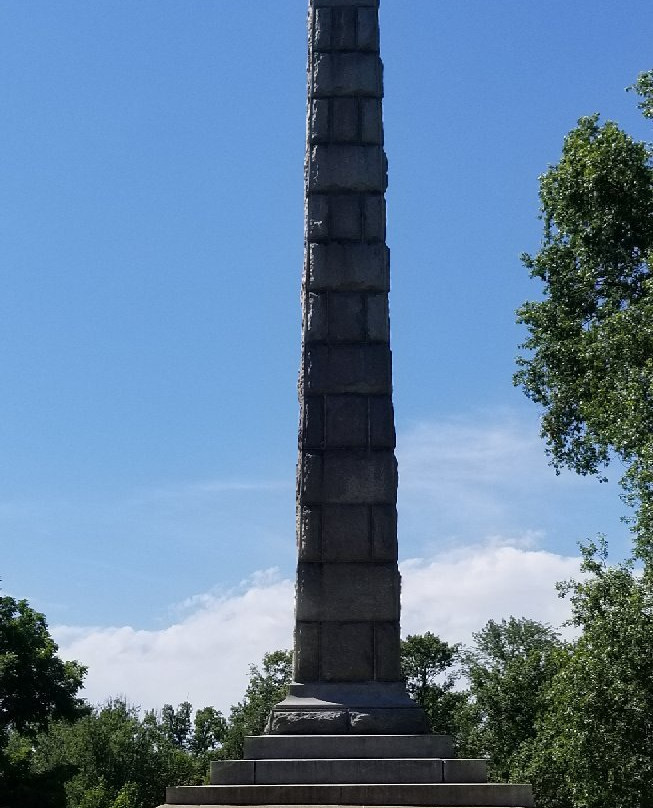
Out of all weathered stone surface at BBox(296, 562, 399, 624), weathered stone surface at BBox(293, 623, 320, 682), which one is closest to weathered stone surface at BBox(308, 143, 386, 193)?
weathered stone surface at BBox(296, 562, 399, 624)

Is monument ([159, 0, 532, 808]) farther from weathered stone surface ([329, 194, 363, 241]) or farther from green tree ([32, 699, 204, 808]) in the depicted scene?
green tree ([32, 699, 204, 808])

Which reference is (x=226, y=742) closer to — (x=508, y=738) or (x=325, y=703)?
(x=508, y=738)

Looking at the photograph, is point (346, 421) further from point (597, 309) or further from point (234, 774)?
point (597, 309)

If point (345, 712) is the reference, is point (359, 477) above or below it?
above

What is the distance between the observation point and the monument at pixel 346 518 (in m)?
8.66

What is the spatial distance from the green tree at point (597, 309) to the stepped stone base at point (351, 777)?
875cm

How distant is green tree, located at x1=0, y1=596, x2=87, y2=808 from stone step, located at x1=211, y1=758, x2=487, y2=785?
17.5m

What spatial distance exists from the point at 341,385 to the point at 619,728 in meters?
11.7

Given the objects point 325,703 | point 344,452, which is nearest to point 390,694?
point 325,703

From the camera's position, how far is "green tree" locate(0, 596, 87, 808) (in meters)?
24.5

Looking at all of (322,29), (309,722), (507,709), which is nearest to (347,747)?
(309,722)

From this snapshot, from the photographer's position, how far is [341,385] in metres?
10.4

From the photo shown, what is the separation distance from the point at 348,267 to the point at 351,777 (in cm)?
486

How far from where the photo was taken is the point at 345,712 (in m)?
9.31
